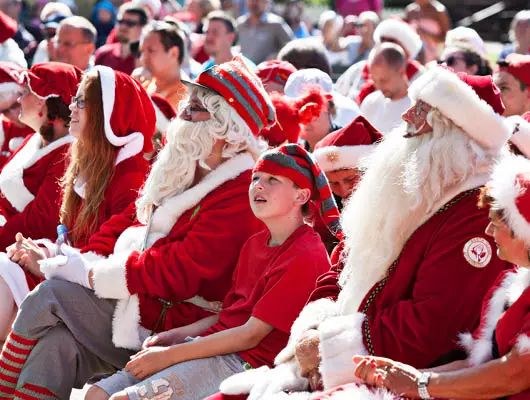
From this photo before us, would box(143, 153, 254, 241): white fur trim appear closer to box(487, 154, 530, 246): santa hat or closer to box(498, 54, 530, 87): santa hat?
box(487, 154, 530, 246): santa hat

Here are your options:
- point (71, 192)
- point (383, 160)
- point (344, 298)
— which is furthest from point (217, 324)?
point (71, 192)

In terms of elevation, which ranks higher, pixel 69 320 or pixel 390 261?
pixel 390 261

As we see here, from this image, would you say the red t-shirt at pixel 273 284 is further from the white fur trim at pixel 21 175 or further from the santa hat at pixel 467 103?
the white fur trim at pixel 21 175

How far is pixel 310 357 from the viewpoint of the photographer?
14.3ft

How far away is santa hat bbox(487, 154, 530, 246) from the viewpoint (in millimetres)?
3676

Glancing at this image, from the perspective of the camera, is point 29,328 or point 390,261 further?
point 29,328

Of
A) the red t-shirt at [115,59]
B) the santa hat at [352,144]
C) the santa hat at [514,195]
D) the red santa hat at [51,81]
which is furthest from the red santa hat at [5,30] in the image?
the santa hat at [514,195]

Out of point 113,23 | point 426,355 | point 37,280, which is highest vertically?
point 426,355

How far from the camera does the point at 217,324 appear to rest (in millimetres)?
5047

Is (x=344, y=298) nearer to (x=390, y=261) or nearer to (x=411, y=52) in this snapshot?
(x=390, y=261)

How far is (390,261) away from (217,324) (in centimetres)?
106

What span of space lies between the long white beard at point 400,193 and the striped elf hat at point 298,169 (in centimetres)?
45

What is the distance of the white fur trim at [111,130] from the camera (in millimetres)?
6008

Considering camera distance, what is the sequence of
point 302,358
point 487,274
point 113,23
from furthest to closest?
point 113,23 → point 302,358 → point 487,274
